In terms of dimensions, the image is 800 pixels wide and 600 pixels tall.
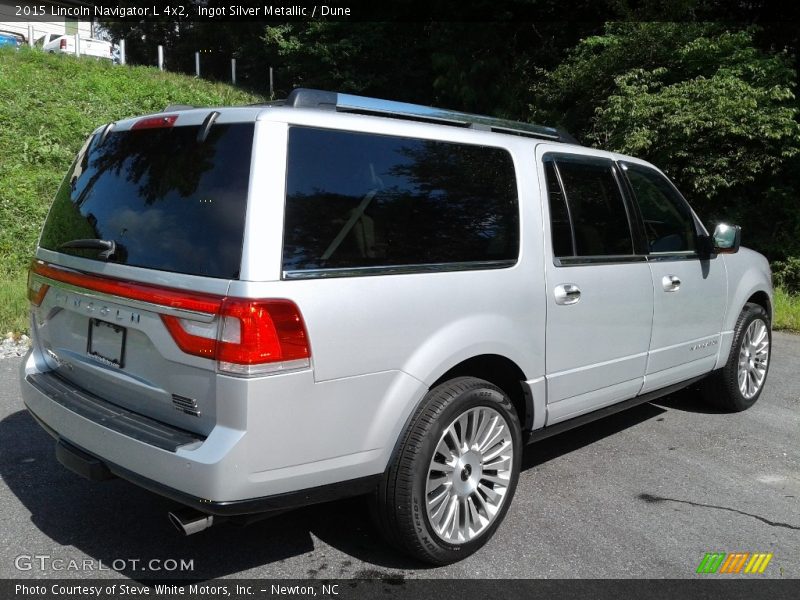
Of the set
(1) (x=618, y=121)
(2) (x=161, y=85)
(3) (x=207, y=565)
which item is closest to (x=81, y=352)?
(3) (x=207, y=565)

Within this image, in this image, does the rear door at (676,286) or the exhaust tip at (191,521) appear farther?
the rear door at (676,286)

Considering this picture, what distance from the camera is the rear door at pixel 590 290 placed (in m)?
3.66

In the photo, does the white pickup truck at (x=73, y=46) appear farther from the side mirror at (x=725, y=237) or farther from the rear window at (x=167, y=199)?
the side mirror at (x=725, y=237)

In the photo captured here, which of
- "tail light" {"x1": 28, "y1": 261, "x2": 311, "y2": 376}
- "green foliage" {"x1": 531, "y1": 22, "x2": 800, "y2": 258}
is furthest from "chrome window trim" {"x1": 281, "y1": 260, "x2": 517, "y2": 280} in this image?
"green foliage" {"x1": 531, "y1": 22, "x2": 800, "y2": 258}

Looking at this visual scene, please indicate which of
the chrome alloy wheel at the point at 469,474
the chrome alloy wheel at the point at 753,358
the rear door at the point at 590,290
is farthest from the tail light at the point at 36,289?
the chrome alloy wheel at the point at 753,358

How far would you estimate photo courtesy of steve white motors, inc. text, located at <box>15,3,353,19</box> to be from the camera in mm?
23889

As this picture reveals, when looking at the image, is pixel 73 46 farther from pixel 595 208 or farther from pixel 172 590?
pixel 172 590

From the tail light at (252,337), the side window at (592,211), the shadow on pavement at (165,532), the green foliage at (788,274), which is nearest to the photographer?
the tail light at (252,337)

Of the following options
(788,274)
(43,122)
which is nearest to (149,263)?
(43,122)

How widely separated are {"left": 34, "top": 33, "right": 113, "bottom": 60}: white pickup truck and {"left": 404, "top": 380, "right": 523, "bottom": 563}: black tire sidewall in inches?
803

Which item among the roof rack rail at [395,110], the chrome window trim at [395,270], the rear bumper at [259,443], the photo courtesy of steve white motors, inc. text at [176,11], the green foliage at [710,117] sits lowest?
the rear bumper at [259,443]

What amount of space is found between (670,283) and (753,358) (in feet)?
5.62

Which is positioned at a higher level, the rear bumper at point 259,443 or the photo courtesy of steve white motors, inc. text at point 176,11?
the photo courtesy of steve white motors, inc. text at point 176,11

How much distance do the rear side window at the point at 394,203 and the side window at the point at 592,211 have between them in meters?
0.45
